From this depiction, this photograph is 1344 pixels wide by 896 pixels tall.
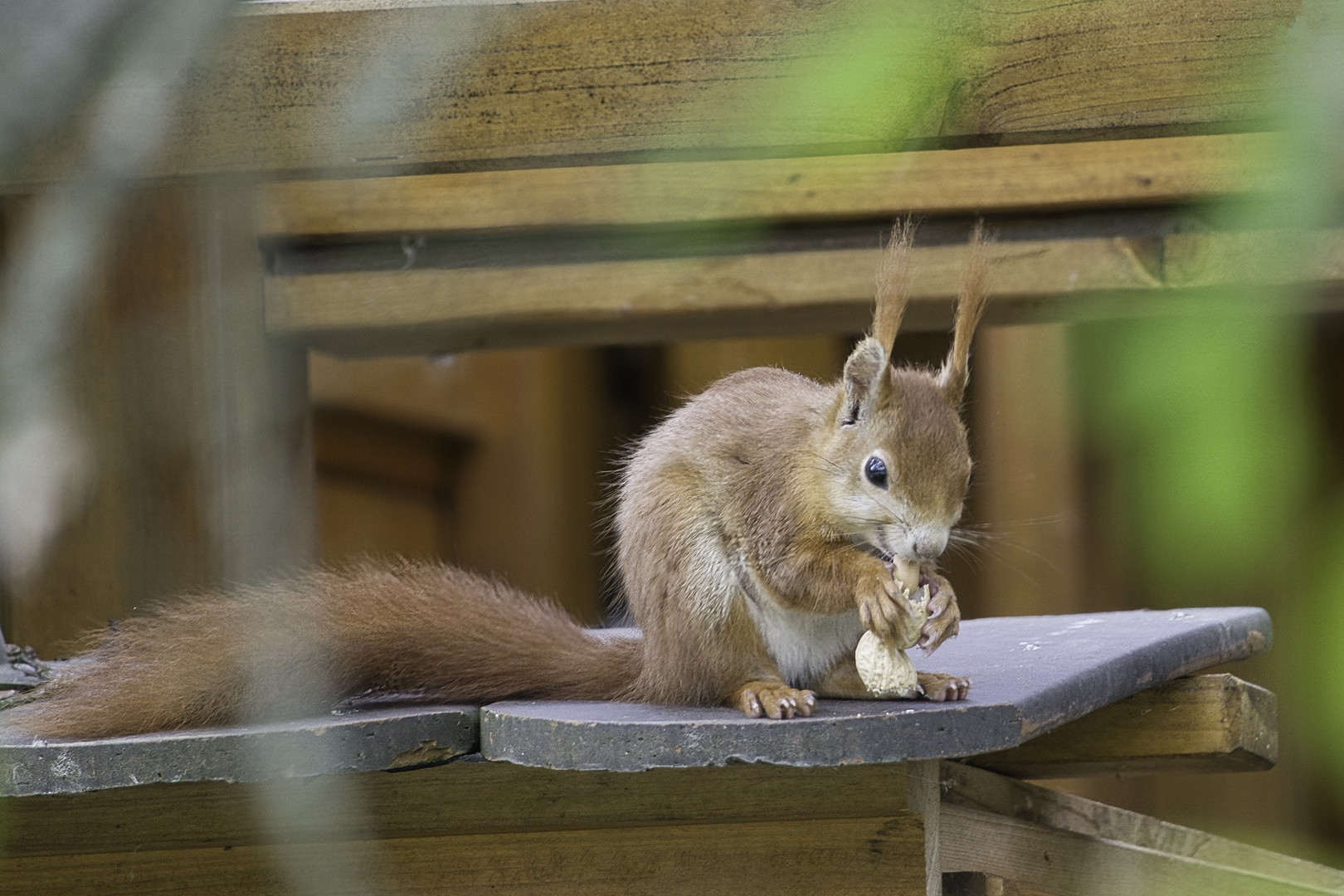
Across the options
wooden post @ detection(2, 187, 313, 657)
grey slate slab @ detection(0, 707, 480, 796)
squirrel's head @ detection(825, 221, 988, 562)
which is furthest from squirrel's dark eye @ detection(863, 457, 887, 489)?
wooden post @ detection(2, 187, 313, 657)

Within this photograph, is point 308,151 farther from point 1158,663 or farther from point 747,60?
point 1158,663

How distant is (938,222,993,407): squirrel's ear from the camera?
1.17 meters

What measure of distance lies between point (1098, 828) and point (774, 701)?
0.65 metres

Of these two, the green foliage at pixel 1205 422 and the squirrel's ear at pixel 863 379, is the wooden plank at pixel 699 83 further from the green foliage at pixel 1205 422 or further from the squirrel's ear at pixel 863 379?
the green foliage at pixel 1205 422

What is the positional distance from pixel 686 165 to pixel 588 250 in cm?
18

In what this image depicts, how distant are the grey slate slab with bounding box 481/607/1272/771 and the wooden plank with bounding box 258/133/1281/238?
0.62 m

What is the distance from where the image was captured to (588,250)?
1.82m

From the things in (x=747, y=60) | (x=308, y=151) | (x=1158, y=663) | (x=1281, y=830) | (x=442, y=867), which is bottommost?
(x=1281, y=830)

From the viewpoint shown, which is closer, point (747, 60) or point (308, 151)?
point (308, 151)

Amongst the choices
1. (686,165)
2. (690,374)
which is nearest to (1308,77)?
(686,165)

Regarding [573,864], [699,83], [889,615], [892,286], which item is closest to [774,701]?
[889,615]

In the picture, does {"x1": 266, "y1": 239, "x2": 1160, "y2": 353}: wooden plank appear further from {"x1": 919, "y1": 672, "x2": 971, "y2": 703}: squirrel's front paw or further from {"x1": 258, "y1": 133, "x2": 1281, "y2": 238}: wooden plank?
{"x1": 919, "y1": 672, "x2": 971, "y2": 703}: squirrel's front paw

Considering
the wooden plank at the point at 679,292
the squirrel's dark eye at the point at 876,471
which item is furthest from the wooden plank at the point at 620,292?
the squirrel's dark eye at the point at 876,471

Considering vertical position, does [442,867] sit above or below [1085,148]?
below
